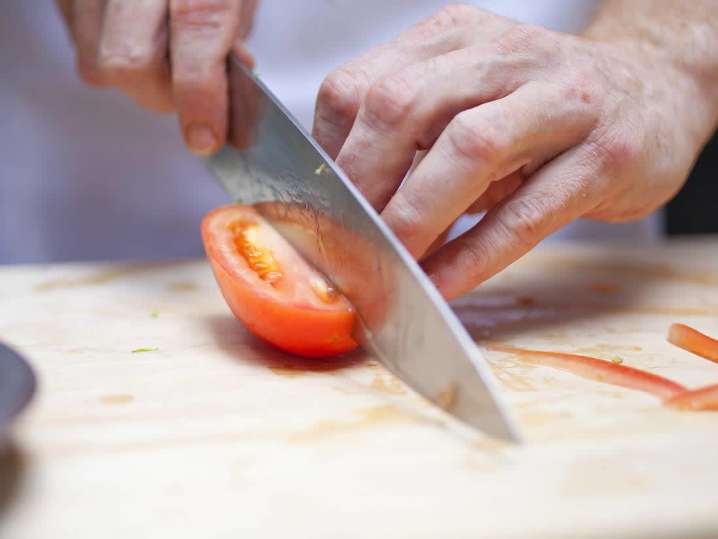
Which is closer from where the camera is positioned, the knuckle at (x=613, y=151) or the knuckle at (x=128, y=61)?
the knuckle at (x=613, y=151)

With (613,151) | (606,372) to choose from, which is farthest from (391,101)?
(606,372)

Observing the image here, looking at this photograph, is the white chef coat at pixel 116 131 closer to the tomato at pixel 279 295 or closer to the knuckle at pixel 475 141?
the tomato at pixel 279 295

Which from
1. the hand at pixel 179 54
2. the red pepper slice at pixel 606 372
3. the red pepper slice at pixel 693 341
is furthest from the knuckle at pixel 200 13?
the red pepper slice at pixel 693 341

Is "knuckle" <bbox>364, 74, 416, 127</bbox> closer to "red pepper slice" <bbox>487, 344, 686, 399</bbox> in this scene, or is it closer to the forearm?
"red pepper slice" <bbox>487, 344, 686, 399</bbox>

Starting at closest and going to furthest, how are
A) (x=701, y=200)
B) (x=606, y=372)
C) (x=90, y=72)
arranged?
(x=606, y=372)
(x=90, y=72)
(x=701, y=200)

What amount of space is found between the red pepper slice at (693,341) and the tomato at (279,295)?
1.49 ft

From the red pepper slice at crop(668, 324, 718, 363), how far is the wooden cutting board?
0.02m

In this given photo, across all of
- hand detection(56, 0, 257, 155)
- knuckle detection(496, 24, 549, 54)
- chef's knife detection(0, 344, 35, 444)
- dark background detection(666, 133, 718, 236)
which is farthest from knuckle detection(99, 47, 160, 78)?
dark background detection(666, 133, 718, 236)

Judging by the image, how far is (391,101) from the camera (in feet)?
3.66

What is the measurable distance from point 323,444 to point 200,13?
2.61 ft

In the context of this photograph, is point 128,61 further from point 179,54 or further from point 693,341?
point 693,341

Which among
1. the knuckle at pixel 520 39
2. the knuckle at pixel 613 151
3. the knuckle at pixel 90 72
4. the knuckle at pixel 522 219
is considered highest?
the knuckle at pixel 520 39

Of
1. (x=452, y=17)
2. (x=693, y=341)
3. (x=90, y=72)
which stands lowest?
(x=90, y=72)

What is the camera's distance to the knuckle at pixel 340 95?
4.00ft
